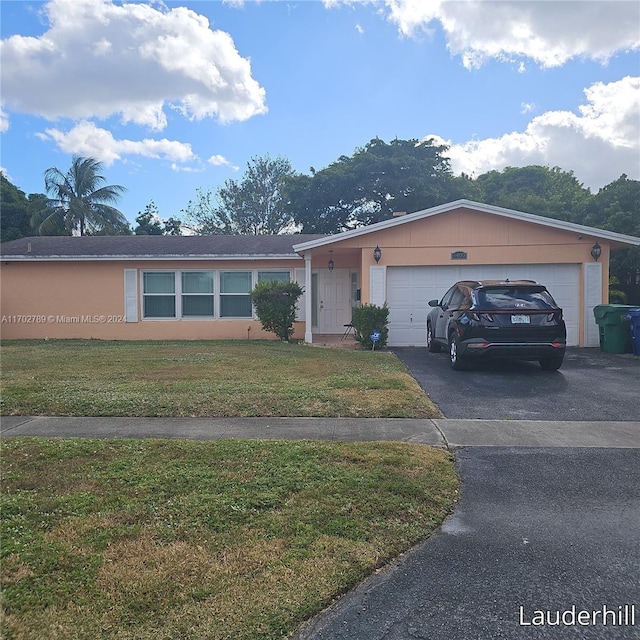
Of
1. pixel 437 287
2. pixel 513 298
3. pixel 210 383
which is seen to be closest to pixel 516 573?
pixel 210 383

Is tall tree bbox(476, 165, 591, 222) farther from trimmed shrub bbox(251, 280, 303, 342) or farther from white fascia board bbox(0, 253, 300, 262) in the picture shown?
trimmed shrub bbox(251, 280, 303, 342)

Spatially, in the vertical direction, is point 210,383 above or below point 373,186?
below

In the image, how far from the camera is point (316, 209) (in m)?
33.6

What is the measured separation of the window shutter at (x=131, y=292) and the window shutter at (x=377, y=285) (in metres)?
7.38

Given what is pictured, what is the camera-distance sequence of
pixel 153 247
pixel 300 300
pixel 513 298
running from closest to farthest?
1. pixel 513 298
2. pixel 300 300
3. pixel 153 247

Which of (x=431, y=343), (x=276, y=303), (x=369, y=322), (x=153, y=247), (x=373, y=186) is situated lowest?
(x=431, y=343)

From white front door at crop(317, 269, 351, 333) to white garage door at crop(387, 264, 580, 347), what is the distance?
315 cm

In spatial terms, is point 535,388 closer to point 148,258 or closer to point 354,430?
point 354,430

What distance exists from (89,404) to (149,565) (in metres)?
4.45

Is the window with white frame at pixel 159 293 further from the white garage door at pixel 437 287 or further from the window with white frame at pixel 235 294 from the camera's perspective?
the white garage door at pixel 437 287

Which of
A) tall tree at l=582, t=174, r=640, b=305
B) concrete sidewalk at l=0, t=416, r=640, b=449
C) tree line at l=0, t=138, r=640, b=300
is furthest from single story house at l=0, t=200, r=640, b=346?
tree line at l=0, t=138, r=640, b=300

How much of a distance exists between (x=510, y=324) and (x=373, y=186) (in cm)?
2501

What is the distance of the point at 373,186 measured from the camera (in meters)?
32.7

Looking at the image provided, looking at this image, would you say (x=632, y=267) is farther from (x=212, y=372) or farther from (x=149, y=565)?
(x=149, y=565)
